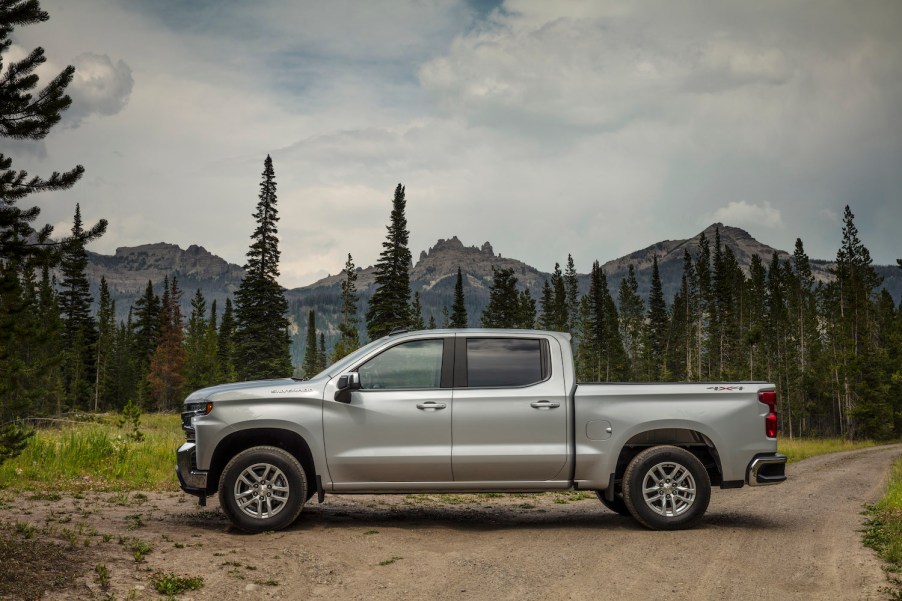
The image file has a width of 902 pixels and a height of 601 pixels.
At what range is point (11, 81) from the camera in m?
9.61

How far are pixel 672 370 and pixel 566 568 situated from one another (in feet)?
323

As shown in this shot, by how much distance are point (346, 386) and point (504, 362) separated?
1.86m

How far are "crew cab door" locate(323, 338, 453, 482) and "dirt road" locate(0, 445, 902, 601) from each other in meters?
0.70

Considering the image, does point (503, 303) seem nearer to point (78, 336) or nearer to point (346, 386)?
point (78, 336)

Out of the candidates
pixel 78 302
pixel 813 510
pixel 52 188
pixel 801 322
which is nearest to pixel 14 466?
pixel 52 188

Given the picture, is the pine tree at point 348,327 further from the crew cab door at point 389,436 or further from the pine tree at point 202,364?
the crew cab door at point 389,436

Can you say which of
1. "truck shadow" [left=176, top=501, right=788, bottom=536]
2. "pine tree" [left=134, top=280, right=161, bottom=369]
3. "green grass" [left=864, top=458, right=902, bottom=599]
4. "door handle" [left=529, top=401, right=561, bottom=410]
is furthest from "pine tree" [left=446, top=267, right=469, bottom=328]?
"door handle" [left=529, top=401, right=561, bottom=410]

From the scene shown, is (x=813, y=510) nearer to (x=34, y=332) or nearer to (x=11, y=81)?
(x=34, y=332)

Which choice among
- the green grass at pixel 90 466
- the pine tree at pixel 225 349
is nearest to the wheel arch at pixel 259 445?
the green grass at pixel 90 466

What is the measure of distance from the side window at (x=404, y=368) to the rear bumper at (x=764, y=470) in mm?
3752

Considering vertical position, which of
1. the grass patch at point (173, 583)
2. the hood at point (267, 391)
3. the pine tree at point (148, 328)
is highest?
the pine tree at point (148, 328)

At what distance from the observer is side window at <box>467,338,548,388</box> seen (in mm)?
9062

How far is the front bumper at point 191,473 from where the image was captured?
8.79 m

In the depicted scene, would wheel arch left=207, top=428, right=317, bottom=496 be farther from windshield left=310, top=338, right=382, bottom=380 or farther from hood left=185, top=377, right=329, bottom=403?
windshield left=310, top=338, right=382, bottom=380
